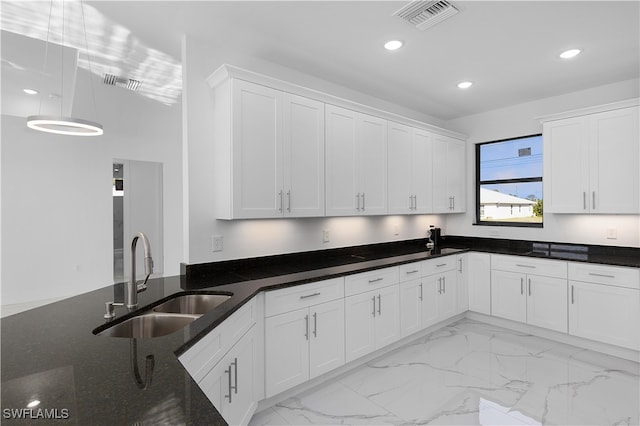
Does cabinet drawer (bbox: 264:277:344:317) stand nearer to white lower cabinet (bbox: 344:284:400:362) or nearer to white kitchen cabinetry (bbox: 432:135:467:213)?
white lower cabinet (bbox: 344:284:400:362)

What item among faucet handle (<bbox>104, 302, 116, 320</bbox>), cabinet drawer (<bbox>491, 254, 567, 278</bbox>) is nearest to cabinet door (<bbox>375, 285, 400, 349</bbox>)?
cabinet drawer (<bbox>491, 254, 567, 278</bbox>)

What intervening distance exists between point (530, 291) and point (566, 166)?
1.48 metres

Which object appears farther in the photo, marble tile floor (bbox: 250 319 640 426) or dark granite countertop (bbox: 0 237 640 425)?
marble tile floor (bbox: 250 319 640 426)

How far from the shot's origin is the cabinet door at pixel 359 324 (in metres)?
2.85

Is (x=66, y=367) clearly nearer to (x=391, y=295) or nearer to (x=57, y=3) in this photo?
(x=57, y=3)

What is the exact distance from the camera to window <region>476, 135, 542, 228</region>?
4.34 meters

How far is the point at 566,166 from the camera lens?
3.74 m

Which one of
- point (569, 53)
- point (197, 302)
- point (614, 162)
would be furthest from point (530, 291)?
point (197, 302)

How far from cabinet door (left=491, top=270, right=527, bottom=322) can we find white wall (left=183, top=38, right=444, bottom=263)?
211 cm

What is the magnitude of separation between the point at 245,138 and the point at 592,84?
3.89 m

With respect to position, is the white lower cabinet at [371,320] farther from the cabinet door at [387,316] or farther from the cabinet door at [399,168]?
the cabinet door at [399,168]

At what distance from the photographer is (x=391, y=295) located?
325cm

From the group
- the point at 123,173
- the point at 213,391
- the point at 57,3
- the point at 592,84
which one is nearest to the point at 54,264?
the point at 123,173
